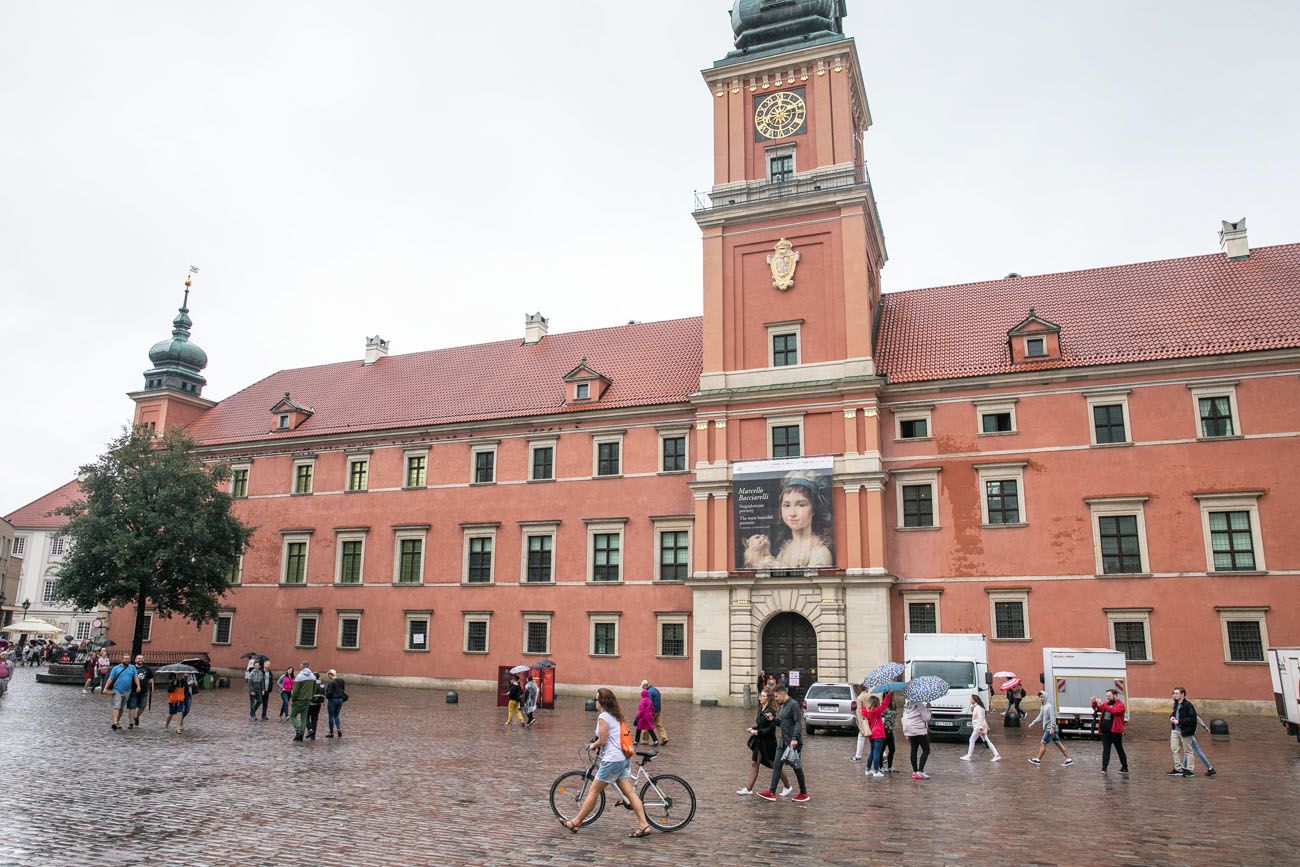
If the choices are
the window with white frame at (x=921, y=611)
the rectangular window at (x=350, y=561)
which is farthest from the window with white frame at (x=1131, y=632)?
the rectangular window at (x=350, y=561)

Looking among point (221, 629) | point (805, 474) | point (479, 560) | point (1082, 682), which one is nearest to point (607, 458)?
point (479, 560)

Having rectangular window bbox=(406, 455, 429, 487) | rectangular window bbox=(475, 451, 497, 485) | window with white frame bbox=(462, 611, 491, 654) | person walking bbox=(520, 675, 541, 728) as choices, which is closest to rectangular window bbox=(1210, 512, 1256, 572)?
person walking bbox=(520, 675, 541, 728)

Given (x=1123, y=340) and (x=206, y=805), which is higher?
(x=1123, y=340)

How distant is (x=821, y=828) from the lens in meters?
11.8

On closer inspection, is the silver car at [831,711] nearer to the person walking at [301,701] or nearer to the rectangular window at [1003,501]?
the rectangular window at [1003,501]

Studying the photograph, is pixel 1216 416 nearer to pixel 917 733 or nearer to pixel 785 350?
pixel 785 350

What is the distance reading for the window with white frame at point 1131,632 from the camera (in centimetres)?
3070

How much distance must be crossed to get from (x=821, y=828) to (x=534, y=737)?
39.9 ft

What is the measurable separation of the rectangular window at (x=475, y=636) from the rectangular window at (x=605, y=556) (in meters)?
5.56

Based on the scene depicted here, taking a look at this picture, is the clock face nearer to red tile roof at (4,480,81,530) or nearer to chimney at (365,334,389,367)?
chimney at (365,334,389,367)

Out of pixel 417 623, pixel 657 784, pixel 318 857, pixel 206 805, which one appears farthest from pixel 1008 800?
pixel 417 623

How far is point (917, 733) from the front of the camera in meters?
16.7

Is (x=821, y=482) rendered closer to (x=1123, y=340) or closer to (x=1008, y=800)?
(x=1123, y=340)

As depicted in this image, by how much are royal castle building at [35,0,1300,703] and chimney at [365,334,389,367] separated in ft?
17.3
